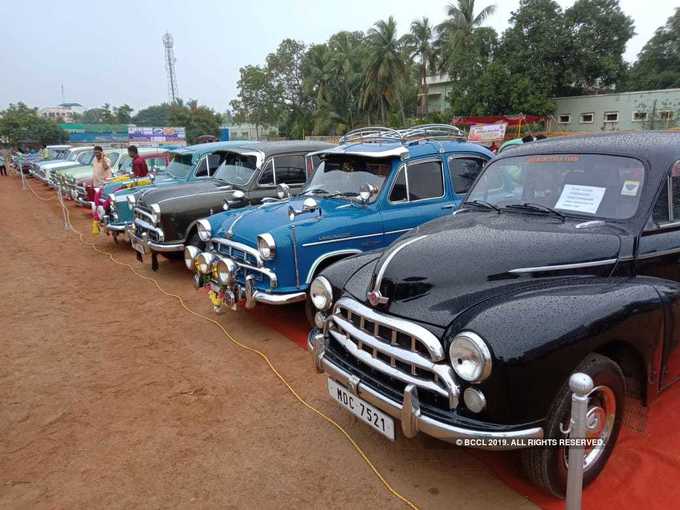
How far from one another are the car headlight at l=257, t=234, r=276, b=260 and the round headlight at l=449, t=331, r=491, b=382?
2.56m

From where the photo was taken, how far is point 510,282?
279 centimetres

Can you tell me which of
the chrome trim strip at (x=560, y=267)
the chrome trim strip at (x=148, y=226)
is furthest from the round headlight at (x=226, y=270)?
the chrome trim strip at (x=560, y=267)

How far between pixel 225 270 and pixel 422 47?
4116cm

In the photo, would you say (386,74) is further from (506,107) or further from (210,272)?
(210,272)

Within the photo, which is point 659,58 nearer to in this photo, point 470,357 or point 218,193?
point 218,193

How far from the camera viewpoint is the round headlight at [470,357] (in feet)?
7.39

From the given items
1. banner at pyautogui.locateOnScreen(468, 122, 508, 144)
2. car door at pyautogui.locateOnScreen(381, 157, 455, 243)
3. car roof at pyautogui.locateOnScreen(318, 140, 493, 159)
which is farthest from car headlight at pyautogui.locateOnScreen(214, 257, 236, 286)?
banner at pyautogui.locateOnScreen(468, 122, 508, 144)

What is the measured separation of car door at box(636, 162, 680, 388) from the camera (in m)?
2.84

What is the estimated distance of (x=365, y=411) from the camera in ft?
9.37

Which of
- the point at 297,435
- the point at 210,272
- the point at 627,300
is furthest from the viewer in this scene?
the point at 210,272

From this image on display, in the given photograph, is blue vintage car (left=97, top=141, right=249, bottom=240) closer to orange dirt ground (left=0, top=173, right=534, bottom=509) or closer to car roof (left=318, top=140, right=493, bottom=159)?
orange dirt ground (left=0, top=173, right=534, bottom=509)

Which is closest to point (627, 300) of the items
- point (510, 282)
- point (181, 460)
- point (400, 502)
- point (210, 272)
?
point (510, 282)

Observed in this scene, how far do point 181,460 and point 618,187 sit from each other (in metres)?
3.45

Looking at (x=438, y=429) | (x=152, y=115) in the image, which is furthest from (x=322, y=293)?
(x=152, y=115)
